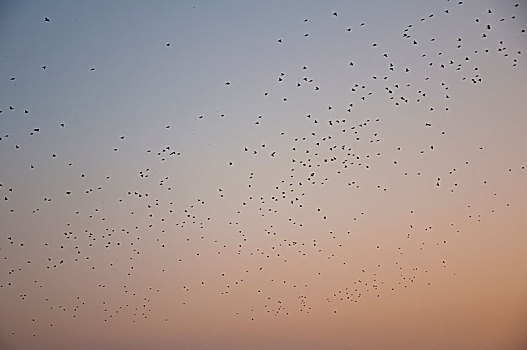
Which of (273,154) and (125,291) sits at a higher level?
(273,154)

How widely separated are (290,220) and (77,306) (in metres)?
2.84

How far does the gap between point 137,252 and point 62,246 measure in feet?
2.97

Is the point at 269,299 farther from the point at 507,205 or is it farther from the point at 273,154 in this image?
the point at 507,205

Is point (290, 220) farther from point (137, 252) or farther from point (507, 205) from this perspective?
point (507, 205)

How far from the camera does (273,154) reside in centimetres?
661

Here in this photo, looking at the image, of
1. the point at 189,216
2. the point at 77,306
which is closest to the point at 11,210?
the point at 77,306

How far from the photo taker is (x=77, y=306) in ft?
22.5

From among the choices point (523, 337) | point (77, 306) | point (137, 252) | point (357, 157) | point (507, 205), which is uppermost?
point (357, 157)

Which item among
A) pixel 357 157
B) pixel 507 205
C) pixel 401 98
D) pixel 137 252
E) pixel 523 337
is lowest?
pixel 523 337

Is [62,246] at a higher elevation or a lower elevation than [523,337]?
higher

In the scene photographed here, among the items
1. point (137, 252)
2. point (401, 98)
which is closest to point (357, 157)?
point (401, 98)

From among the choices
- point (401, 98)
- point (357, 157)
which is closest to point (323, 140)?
point (357, 157)

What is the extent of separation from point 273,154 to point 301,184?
1.65 feet

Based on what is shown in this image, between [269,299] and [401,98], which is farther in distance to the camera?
[269,299]
